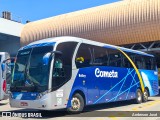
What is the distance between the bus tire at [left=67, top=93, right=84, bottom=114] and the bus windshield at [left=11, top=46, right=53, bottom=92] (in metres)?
1.60

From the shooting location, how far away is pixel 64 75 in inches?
491

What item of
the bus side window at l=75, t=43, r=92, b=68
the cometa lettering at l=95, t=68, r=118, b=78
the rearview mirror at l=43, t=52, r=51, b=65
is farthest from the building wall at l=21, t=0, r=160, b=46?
the rearview mirror at l=43, t=52, r=51, b=65

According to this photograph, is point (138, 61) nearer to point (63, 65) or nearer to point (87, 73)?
point (87, 73)

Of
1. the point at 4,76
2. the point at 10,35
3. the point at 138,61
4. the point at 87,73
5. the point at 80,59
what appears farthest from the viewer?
the point at 10,35

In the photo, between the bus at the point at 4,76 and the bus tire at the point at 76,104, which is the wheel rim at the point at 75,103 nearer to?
the bus tire at the point at 76,104

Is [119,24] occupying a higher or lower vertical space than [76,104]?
higher

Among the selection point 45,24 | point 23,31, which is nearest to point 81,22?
point 45,24

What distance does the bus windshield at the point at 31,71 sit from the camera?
468 inches

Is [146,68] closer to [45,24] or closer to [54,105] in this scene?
[54,105]

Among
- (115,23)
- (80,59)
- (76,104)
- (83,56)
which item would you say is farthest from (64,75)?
(115,23)

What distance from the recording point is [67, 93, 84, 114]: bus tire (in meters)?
12.8

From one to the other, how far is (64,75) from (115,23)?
26.0 meters

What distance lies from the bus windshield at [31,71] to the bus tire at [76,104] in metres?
1.60

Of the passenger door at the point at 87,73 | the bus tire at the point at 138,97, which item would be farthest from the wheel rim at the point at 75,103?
the bus tire at the point at 138,97
